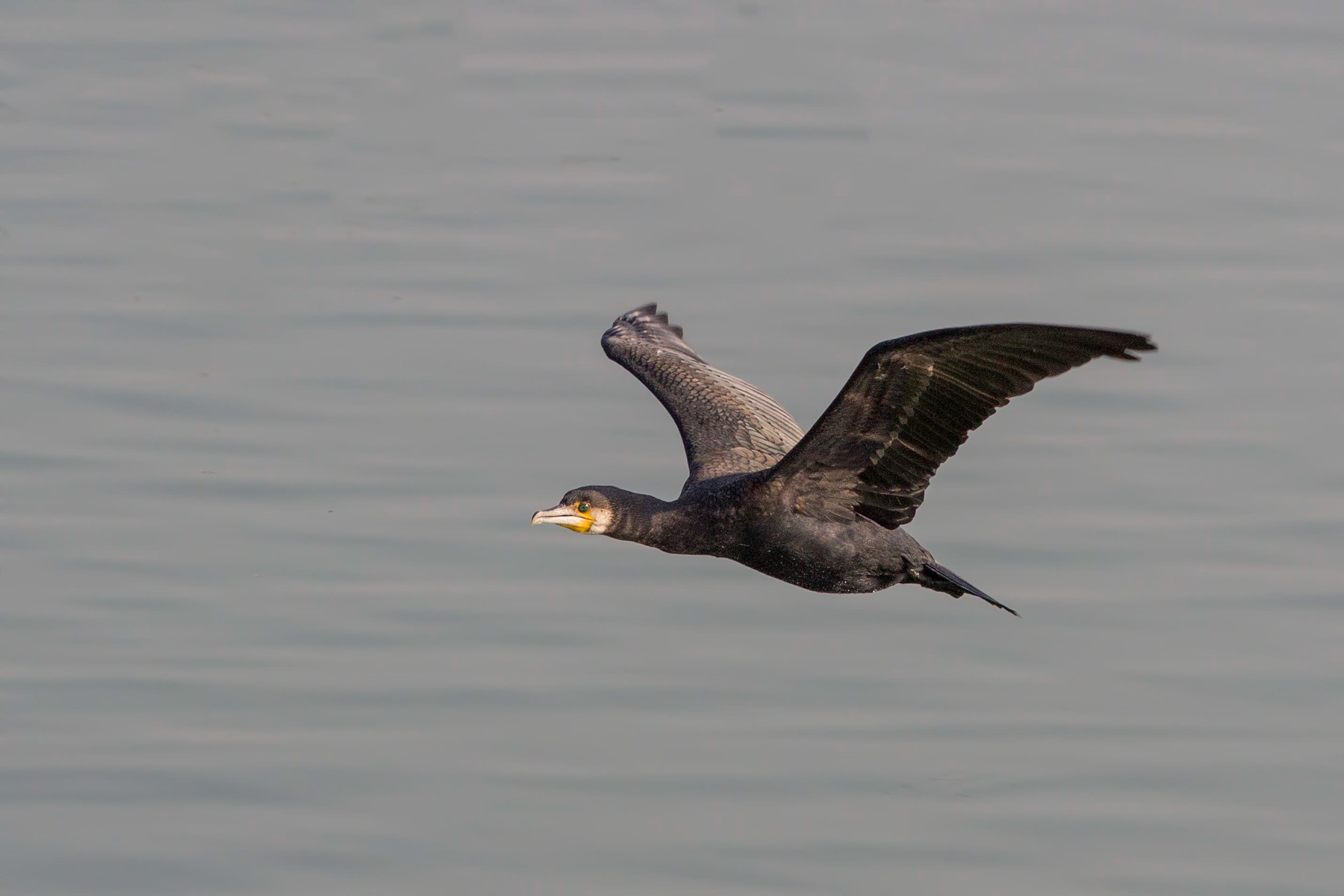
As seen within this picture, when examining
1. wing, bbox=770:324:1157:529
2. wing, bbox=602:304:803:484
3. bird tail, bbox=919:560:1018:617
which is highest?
wing, bbox=602:304:803:484

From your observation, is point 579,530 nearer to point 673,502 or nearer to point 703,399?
point 673,502

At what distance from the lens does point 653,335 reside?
11734mm

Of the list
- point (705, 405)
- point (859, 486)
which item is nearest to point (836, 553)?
point (859, 486)

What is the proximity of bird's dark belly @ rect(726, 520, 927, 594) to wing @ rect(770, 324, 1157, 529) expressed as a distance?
0.25 ft

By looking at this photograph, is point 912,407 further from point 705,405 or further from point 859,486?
point 705,405

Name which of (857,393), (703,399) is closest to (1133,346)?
(857,393)

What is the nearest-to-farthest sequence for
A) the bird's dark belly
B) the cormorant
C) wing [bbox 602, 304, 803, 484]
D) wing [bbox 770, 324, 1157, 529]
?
1. wing [bbox 770, 324, 1157, 529]
2. the cormorant
3. the bird's dark belly
4. wing [bbox 602, 304, 803, 484]

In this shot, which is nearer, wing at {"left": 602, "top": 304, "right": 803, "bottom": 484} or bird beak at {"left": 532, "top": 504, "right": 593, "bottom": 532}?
bird beak at {"left": 532, "top": 504, "right": 593, "bottom": 532}

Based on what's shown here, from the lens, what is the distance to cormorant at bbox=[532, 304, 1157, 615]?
7484mm

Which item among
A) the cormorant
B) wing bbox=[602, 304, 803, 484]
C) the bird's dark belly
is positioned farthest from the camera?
wing bbox=[602, 304, 803, 484]

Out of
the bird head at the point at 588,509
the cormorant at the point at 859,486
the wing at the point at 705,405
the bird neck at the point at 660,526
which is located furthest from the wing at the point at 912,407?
the wing at the point at 705,405

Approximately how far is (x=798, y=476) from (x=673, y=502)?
67 centimetres

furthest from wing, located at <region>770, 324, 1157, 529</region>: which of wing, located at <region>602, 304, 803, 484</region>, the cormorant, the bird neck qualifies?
wing, located at <region>602, 304, 803, 484</region>

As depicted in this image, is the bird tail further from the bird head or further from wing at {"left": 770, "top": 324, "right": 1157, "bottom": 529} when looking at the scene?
the bird head
